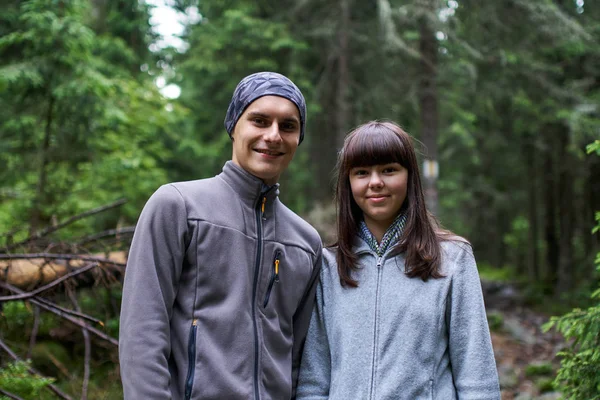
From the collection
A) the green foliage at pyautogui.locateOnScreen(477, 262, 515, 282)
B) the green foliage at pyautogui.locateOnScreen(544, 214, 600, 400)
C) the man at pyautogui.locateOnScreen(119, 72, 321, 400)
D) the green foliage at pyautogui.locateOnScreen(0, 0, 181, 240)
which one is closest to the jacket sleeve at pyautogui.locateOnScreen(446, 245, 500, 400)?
the man at pyautogui.locateOnScreen(119, 72, 321, 400)

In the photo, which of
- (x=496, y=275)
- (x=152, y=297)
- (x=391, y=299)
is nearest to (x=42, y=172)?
(x=152, y=297)

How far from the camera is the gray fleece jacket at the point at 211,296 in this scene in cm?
245

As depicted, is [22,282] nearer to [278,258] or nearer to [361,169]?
[278,258]

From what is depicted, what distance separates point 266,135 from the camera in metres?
2.78

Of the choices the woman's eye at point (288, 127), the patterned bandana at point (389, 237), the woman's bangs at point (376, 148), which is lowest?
the patterned bandana at point (389, 237)

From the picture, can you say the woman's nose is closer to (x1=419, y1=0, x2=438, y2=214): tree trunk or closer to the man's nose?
the man's nose

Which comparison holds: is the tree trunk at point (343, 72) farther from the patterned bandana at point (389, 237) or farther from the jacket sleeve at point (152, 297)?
the jacket sleeve at point (152, 297)

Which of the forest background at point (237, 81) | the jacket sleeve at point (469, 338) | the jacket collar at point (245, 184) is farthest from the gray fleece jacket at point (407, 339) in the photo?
the forest background at point (237, 81)

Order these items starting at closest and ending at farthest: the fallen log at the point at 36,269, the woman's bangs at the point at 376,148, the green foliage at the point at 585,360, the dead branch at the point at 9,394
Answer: the woman's bangs at the point at 376,148, the dead branch at the point at 9,394, the green foliage at the point at 585,360, the fallen log at the point at 36,269

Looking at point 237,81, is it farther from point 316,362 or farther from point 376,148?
point 316,362

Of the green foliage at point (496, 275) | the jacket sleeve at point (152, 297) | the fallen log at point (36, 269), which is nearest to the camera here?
the jacket sleeve at point (152, 297)

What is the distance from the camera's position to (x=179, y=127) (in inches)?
579

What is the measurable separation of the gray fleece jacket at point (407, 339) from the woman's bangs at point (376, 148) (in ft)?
1.54

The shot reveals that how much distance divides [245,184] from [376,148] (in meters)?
0.67
